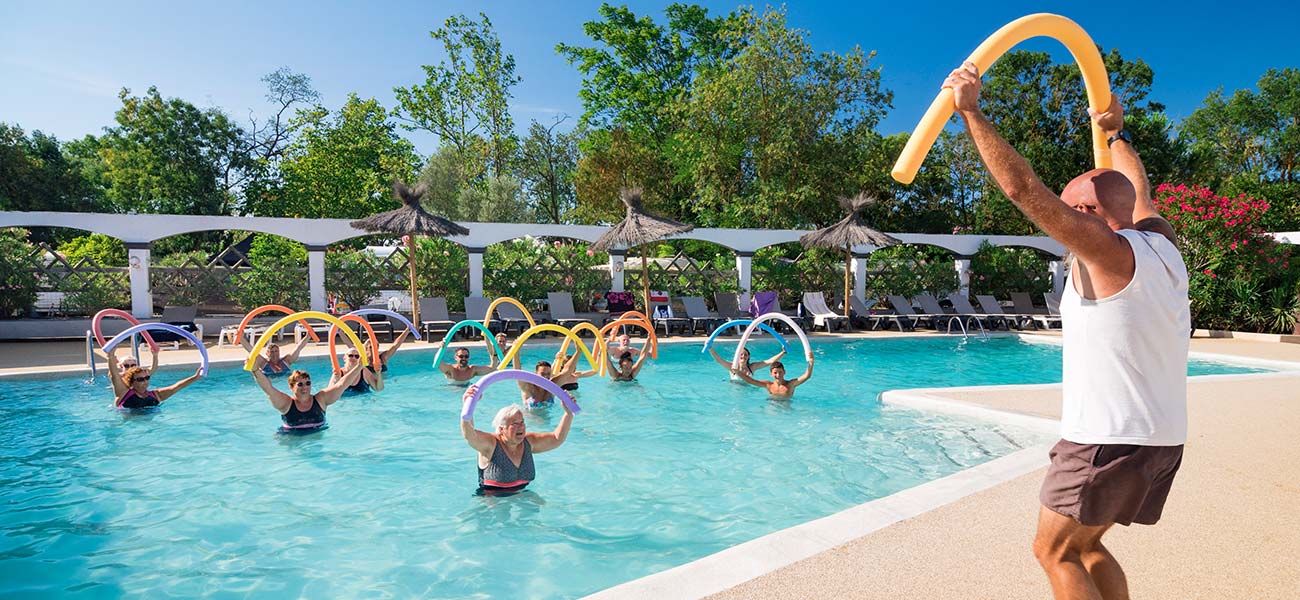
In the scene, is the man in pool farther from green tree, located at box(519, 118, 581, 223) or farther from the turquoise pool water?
green tree, located at box(519, 118, 581, 223)

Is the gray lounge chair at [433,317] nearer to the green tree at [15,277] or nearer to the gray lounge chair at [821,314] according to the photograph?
the green tree at [15,277]

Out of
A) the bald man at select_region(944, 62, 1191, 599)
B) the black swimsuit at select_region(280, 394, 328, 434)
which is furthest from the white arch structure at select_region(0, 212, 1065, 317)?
the bald man at select_region(944, 62, 1191, 599)

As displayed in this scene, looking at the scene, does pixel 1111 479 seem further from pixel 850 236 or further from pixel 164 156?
pixel 164 156

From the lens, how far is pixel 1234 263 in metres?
16.8

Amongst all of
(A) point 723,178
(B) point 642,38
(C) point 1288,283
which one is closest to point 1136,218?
(C) point 1288,283

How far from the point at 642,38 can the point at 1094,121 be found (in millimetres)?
33774

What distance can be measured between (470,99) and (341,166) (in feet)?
24.8

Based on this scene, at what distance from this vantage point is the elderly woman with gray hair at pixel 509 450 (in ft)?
17.1

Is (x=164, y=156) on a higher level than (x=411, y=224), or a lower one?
higher

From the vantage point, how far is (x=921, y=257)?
21.9 meters

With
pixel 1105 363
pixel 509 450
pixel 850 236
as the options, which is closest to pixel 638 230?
pixel 850 236

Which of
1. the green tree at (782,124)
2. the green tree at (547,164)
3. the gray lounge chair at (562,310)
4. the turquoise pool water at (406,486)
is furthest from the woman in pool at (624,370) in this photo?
the green tree at (547,164)

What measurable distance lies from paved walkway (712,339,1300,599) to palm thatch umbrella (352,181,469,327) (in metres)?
12.1

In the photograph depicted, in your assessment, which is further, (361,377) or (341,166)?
(341,166)
